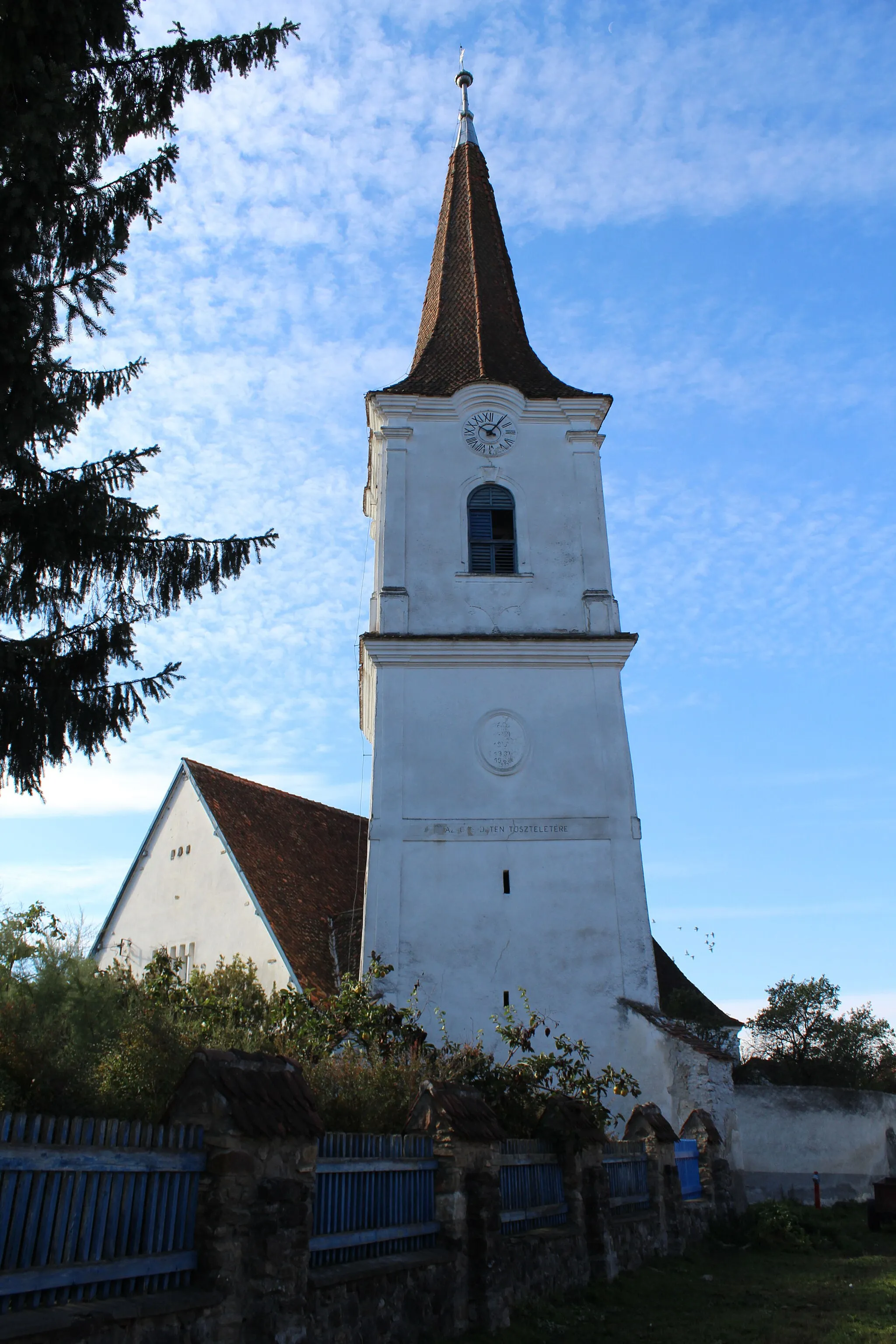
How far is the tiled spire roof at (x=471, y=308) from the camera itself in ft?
69.6

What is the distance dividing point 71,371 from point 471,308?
53.0 feet

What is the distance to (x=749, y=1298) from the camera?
33.8 feet

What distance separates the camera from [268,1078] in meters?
6.52

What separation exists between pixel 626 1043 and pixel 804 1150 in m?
7.25

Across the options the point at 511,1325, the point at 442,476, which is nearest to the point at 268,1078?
the point at 511,1325

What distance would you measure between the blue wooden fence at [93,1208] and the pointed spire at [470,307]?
16.7 m

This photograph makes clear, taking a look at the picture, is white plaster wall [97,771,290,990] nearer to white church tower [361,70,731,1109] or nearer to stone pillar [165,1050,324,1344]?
white church tower [361,70,731,1109]

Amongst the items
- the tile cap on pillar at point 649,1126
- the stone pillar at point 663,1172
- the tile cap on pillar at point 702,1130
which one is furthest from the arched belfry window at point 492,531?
the stone pillar at point 663,1172

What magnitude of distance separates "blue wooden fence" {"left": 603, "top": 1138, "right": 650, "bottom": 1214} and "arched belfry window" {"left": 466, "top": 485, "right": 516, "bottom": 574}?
988 cm

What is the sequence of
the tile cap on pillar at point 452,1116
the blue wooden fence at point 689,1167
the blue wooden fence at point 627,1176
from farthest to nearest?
the blue wooden fence at point 689,1167 → the blue wooden fence at point 627,1176 → the tile cap on pillar at point 452,1116

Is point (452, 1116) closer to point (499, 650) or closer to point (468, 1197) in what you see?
point (468, 1197)

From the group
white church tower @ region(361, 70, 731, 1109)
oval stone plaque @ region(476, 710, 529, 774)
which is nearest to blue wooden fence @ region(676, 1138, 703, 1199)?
white church tower @ region(361, 70, 731, 1109)

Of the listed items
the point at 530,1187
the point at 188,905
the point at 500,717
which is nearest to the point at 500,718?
the point at 500,717

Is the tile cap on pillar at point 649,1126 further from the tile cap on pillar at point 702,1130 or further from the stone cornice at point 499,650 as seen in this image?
the stone cornice at point 499,650
